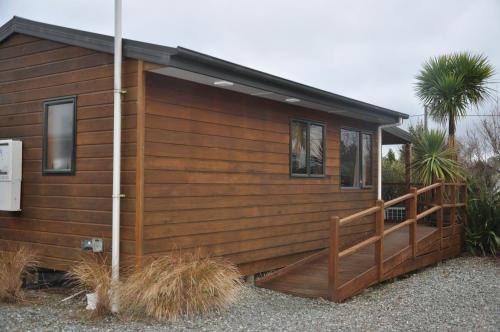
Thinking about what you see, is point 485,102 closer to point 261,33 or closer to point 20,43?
point 261,33

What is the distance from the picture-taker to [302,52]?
2258 cm

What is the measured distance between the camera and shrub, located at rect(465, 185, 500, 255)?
393 inches

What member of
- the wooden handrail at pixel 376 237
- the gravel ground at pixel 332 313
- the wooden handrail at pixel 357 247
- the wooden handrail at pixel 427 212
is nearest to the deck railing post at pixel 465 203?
the wooden handrail at pixel 376 237

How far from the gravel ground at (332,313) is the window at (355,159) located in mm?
2644

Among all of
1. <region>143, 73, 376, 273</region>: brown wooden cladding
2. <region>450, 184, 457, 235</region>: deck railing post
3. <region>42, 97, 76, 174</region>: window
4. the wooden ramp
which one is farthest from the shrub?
<region>42, 97, 76, 174</region>: window

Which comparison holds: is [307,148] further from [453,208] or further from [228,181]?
[453,208]

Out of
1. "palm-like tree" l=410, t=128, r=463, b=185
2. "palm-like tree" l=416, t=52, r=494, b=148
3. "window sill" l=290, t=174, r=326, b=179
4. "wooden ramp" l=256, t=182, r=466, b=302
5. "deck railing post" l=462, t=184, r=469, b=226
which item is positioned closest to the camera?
"wooden ramp" l=256, t=182, r=466, b=302

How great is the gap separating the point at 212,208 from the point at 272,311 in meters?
1.60

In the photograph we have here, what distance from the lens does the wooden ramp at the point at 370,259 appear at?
6.77 metres

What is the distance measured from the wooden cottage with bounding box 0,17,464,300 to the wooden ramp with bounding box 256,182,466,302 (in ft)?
1.53

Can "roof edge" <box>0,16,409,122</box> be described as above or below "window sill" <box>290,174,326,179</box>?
above

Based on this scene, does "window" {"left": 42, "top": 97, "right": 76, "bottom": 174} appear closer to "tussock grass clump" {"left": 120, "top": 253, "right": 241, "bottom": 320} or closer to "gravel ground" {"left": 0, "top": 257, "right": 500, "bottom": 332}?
"gravel ground" {"left": 0, "top": 257, "right": 500, "bottom": 332}

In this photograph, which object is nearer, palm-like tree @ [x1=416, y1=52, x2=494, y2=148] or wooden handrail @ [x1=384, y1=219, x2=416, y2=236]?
wooden handrail @ [x1=384, y1=219, x2=416, y2=236]

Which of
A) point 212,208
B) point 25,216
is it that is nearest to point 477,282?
point 212,208
